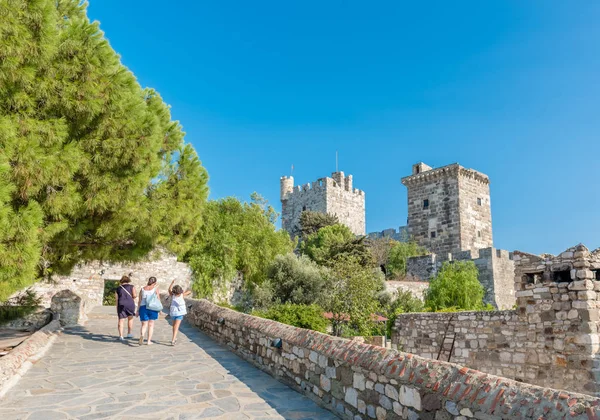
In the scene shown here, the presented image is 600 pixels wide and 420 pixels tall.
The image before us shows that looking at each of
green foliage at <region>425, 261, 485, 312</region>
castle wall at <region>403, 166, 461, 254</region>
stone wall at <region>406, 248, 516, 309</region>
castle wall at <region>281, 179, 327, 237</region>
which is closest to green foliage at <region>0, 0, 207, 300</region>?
green foliage at <region>425, 261, 485, 312</region>

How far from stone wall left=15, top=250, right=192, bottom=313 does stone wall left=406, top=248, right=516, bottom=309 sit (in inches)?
663

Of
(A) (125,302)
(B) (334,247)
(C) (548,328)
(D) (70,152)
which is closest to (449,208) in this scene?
(B) (334,247)

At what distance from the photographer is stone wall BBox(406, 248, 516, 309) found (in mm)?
28594

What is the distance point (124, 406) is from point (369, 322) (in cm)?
1531

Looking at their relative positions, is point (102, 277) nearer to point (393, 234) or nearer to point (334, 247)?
point (334, 247)

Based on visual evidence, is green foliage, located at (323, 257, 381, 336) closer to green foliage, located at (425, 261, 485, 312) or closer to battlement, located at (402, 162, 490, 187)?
green foliage, located at (425, 261, 485, 312)

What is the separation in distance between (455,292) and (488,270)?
15.5 ft

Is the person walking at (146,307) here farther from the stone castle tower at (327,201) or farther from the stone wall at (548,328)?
the stone castle tower at (327,201)

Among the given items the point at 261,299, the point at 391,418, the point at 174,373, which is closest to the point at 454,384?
the point at 391,418

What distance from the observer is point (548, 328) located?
9.37m

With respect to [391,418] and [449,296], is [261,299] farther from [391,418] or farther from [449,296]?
[391,418]

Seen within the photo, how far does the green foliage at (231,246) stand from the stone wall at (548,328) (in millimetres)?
16422

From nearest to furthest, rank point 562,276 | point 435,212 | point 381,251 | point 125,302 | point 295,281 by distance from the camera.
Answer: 1. point 562,276
2. point 125,302
3. point 295,281
4. point 435,212
5. point 381,251

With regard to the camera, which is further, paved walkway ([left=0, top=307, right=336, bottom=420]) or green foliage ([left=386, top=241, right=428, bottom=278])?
green foliage ([left=386, top=241, right=428, bottom=278])
